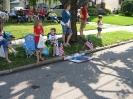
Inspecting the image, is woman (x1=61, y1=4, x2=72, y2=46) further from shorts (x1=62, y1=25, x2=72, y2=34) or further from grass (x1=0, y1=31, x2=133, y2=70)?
grass (x1=0, y1=31, x2=133, y2=70)

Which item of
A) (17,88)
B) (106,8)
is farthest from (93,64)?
(106,8)

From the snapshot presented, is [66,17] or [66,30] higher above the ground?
[66,17]

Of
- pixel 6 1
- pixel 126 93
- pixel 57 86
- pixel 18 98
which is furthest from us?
pixel 6 1

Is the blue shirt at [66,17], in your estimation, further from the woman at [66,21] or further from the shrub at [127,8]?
the shrub at [127,8]

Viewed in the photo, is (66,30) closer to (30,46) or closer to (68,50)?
(68,50)

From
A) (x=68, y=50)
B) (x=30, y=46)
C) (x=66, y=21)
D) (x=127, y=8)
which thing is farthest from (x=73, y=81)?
(x=127, y=8)

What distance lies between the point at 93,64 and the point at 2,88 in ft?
11.0

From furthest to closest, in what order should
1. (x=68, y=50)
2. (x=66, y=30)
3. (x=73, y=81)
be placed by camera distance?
(x=66, y=30) < (x=68, y=50) < (x=73, y=81)

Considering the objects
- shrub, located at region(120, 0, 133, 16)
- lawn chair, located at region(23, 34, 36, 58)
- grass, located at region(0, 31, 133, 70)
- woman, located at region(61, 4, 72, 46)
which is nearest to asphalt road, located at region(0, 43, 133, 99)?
grass, located at region(0, 31, 133, 70)

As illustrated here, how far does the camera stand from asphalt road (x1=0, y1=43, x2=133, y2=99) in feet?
17.2

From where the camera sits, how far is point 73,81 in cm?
611

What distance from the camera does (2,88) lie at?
5621 mm

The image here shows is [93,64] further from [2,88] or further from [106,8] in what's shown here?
[106,8]

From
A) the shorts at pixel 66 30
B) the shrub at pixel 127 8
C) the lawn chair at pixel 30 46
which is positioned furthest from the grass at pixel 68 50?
the shrub at pixel 127 8
